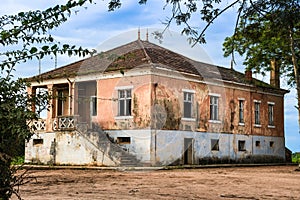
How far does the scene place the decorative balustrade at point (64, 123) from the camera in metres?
27.9

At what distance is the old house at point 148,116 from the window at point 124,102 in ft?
0.18

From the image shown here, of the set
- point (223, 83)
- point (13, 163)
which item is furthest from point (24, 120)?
point (223, 83)

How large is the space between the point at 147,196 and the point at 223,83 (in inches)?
797

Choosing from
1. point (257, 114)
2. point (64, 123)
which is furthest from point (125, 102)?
point (257, 114)

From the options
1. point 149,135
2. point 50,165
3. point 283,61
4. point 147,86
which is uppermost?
point 283,61

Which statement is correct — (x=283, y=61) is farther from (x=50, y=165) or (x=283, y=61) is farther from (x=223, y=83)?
(x=50, y=165)

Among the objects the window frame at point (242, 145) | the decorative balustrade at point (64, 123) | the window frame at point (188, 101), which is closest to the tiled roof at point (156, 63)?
the window frame at point (188, 101)

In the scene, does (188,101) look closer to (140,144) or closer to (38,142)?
(140,144)

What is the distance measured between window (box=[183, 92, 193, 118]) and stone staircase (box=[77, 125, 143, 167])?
425 cm

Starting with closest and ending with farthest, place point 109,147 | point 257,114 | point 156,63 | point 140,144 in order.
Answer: point 140,144 < point 109,147 < point 156,63 < point 257,114

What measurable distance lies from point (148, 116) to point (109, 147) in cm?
265

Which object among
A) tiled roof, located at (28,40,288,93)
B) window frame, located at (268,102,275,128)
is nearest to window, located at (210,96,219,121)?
tiled roof, located at (28,40,288,93)

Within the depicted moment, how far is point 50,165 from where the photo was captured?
28.3 meters

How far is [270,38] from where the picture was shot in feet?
72.8
